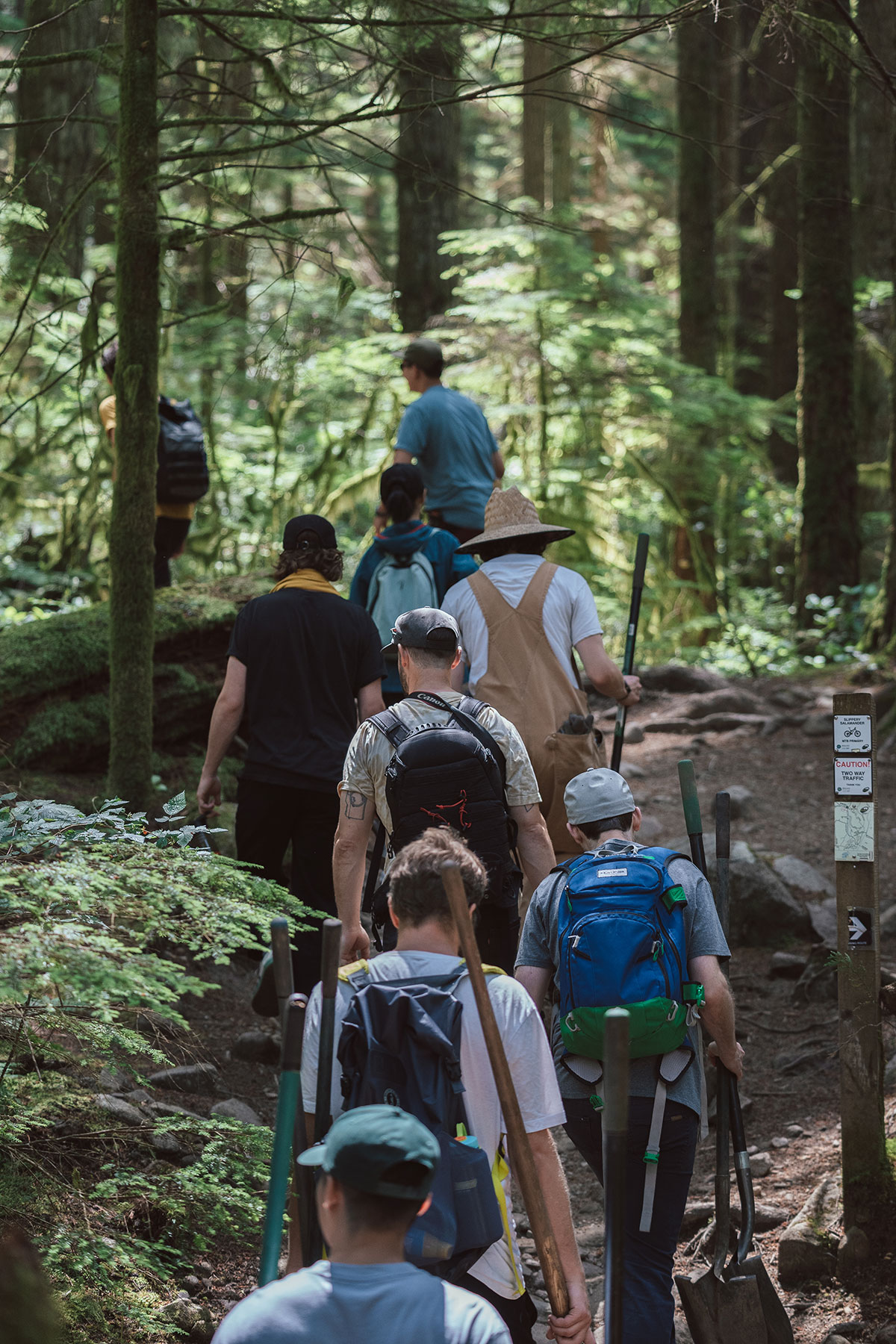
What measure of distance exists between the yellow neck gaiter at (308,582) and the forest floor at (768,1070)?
1980 millimetres

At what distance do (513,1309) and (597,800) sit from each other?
1415mm

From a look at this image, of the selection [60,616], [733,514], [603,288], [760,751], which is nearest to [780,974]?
[760,751]

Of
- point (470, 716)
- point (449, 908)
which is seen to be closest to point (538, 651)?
point (470, 716)

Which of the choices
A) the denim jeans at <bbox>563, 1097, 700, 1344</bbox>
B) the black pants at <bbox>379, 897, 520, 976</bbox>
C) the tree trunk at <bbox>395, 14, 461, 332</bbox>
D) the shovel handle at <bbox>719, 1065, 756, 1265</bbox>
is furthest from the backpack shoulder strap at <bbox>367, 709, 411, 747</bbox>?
the tree trunk at <bbox>395, 14, 461, 332</bbox>

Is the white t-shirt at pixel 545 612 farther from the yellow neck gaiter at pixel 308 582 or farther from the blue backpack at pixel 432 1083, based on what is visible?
the blue backpack at pixel 432 1083

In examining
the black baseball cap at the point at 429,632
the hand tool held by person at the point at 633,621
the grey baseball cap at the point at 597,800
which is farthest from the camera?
the hand tool held by person at the point at 633,621

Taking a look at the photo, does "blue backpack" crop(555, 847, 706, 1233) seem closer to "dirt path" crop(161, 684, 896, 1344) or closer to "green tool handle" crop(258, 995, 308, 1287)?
"green tool handle" crop(258, 995, 308, 1287)

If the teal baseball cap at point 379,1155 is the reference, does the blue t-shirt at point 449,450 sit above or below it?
above

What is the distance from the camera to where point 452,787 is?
4.12m

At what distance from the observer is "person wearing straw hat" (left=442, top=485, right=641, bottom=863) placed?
5.27m

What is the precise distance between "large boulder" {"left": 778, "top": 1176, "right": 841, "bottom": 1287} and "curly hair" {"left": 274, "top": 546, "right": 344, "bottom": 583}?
10.6ft

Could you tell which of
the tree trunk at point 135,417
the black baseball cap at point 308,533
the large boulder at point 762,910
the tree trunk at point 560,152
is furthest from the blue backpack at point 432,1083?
the tree trunk at point 560,152

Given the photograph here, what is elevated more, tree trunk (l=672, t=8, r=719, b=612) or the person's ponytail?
tree trunk (l=672, t=8, r=719, b=612)

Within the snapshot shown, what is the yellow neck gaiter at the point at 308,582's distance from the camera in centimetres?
572
